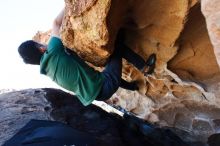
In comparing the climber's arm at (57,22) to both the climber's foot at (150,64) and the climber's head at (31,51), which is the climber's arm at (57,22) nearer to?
the climber's head at (31,51)

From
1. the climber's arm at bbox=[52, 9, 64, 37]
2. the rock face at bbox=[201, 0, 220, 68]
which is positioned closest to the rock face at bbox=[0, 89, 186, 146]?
the climber's arm at bbox=[52, 9, 64, 37]

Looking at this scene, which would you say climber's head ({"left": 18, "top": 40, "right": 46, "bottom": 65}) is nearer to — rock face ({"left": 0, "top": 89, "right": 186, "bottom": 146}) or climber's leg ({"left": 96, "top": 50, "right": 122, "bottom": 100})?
climber's leg ({"left": 96, "top": 50, "right": 122, "bottom": 100})

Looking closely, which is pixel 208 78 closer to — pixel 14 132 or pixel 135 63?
pixel 135 63

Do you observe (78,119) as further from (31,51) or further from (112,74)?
(31,51)

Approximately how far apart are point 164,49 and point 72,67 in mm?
866

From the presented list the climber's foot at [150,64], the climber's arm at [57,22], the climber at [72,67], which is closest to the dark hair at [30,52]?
the climber at [72,67]

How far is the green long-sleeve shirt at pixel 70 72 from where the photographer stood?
3.06 m

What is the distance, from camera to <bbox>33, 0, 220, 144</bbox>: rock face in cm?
273

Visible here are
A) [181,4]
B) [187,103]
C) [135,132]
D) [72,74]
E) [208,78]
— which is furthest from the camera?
[135,132]

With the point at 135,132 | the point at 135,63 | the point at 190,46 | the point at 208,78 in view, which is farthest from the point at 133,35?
the point at 135,132

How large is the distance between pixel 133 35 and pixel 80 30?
2.05ft

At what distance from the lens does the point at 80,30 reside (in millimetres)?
2838

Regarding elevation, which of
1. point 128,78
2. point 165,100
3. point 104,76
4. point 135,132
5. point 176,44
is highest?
point 176,44

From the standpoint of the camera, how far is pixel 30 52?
3059 millimetres
